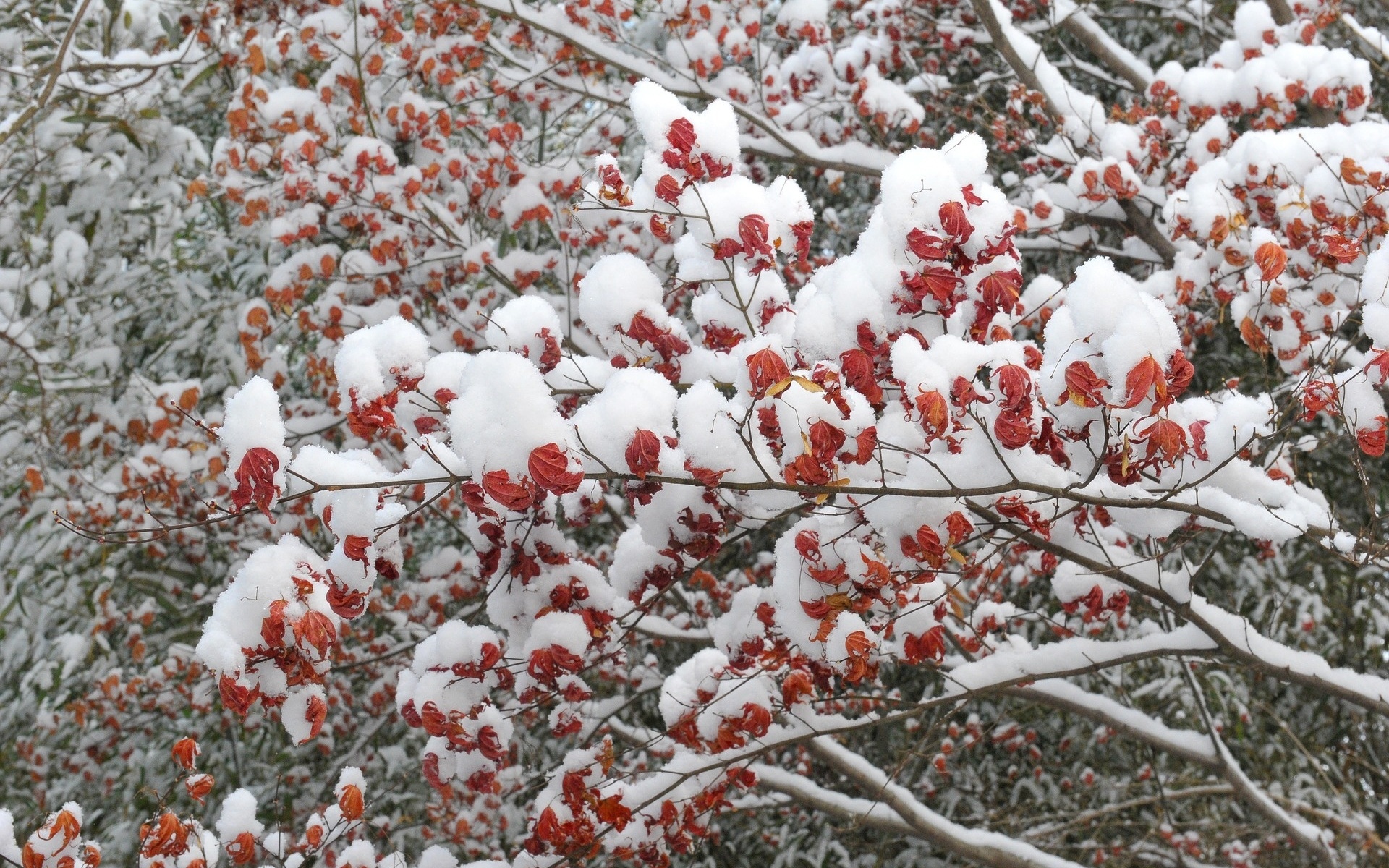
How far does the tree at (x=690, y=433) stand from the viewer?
4.66ft

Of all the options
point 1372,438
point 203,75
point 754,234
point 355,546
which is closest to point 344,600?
point 355,546

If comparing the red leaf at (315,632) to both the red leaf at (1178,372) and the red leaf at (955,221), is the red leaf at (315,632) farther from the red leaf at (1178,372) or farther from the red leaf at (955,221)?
the red leaf at (1178,372)

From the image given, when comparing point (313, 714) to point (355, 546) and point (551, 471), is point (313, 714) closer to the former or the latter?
point (355, 546)

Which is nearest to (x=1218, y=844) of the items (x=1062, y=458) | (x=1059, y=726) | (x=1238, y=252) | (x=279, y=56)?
(x=1059, y=726)

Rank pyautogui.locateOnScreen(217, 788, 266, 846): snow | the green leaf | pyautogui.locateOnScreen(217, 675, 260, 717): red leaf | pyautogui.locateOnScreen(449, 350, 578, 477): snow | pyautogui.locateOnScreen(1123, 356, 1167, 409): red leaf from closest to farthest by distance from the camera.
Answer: pyautogui.locateOnScreen(1123, 356, 1167, 409): red leaf → pyautogui.locateOnScreen(449, 350, 578, 477): snow → pyautogui.locateOnScreen(217, 675, 260, 717): red leaf → pyautogui.locateOnScreen(217, 788, 266, 846): snow → the green leaf

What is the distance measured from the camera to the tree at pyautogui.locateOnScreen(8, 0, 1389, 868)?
1422 millimetres

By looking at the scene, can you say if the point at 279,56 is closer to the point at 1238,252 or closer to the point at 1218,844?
the point at 1238,252

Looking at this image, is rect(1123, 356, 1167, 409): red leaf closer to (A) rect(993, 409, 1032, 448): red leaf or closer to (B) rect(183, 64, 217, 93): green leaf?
(A) rect(993, 409, 1032, 448): red leaf

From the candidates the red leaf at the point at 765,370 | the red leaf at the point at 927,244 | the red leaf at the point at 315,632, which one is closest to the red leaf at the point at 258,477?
the red leaf at the point at 315,632

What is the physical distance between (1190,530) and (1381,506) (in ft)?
10.7

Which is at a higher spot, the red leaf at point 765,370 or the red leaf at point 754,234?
the red leaf at point 754,234

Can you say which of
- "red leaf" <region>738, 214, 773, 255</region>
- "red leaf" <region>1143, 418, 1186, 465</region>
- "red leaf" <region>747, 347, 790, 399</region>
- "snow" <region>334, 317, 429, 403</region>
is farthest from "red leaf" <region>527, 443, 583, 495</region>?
"red leaf" <region>1143, 418, 1186, 465</region>

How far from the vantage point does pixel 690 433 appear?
142 centimetres

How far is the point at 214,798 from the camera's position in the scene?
4.58 metres
